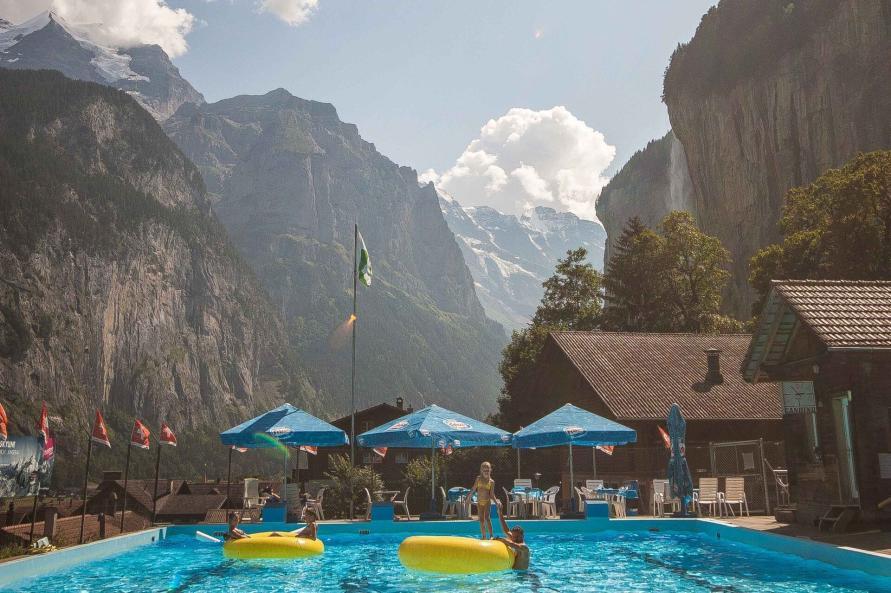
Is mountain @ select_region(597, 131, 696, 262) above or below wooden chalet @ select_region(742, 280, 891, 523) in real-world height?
above

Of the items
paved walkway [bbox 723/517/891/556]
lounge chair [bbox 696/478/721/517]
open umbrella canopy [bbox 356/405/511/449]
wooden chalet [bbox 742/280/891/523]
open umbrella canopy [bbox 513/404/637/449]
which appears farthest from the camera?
lounge chair [bbox 696/478/721/517]

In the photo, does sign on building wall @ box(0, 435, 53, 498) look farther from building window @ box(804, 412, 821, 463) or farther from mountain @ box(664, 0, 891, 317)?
mountain @ box(664, 0, 891, 317)

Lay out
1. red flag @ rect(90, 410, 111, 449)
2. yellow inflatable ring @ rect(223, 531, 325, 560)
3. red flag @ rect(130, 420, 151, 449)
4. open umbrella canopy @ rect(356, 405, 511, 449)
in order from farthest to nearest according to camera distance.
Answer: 1. open umbrella canopy @ rect(356, 405, 511, 449)
2. red flag @ rect(130, 420, 151, 449)
3. red flag @ rect(90, 410, 111, 449)
4. yellow inflatable ring @ rect(223, 531, 325, 560)

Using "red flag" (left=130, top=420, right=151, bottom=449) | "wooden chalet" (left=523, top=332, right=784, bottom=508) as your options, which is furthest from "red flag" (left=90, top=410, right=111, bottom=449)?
"wooden chalet" (left=523, top=332, right=784, bottom=508)

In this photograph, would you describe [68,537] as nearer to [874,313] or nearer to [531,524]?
[531,524]

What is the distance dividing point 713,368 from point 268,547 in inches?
839

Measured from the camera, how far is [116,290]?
143375 millimetres

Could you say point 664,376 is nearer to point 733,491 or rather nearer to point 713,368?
point 713,368

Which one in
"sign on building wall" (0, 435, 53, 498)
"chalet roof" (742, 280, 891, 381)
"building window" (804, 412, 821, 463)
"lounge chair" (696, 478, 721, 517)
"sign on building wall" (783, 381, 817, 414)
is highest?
"chalet roof" (742, 280, 891, 381)

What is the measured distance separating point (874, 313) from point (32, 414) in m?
116

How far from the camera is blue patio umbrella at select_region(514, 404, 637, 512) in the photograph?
67.3ft

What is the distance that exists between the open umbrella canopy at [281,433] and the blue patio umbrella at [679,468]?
9.01m

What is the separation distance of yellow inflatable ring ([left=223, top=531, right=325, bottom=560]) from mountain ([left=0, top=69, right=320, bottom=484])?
9816 centimetres

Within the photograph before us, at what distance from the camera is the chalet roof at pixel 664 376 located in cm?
2788
